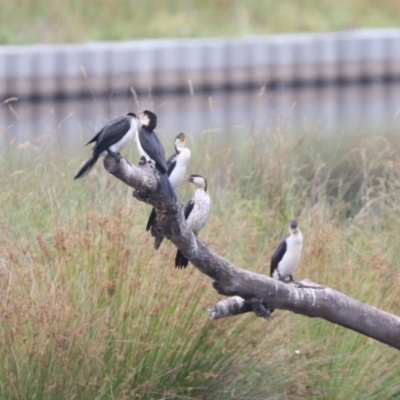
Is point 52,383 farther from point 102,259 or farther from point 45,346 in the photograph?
point 102,259

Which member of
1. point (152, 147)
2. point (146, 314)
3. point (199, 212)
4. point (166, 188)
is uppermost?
point (152, 147)

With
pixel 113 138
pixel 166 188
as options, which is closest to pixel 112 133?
pixel 113 138

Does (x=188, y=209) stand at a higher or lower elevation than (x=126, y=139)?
lower

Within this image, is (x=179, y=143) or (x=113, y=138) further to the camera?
(x=179, y=143)

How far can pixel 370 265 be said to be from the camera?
4691 mm

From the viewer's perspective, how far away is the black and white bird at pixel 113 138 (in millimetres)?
3164

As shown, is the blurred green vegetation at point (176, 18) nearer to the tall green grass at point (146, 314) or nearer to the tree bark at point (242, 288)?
the tall green grass at point (146, 314)

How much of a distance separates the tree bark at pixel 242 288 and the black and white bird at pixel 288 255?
1.16 ft

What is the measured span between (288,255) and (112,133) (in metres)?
1.09

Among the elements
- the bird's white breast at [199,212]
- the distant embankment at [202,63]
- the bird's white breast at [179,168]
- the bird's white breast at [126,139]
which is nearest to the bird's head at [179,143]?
the bird's white breast at [179,168]

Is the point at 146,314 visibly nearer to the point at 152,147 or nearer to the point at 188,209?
the point at 188,209

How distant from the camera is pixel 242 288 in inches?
133

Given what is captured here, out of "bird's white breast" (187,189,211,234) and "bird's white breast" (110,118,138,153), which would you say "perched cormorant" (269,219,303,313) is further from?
"bird's white breast" (110,118,138,153)

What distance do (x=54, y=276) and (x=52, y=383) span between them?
0.56 meters
